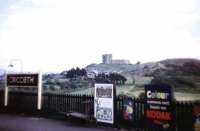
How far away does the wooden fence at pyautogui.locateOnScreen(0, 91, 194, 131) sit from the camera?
13.6 meters

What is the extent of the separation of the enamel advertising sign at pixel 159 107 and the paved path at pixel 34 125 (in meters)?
2.04

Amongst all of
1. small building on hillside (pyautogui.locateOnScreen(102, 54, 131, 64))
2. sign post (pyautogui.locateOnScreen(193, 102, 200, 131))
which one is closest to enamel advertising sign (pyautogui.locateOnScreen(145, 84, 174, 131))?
sign post (pyautogui.locateOnScreen(193, 102, 200, 131))

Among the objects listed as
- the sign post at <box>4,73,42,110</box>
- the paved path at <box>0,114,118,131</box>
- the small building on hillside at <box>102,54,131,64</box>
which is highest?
the small building on hillside at <box>102,54,131,64</box>

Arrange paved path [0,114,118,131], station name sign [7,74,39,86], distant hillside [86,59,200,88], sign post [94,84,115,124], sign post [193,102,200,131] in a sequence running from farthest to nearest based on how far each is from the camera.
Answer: station name sign [7,74,39,86] → distant hillside [86,59,200,88] → sign post [94,84,115,124] → paved path [0,114,118,131] → sign post [193,102,200,131]

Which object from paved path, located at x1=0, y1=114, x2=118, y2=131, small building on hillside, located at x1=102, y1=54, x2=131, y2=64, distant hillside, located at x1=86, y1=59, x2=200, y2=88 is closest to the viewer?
paved path, located at x1=0, y1=114, x2=118, y2=131

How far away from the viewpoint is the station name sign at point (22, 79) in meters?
20.8

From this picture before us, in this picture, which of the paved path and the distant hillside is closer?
the paved path

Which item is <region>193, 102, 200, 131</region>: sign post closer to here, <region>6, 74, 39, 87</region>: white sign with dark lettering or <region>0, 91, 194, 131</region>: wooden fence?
<region>0, 91, 194, 131</region>: wooden fence

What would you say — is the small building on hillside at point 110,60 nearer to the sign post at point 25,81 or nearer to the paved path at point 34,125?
the sign post at point 25,81

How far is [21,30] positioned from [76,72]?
20.5 feet

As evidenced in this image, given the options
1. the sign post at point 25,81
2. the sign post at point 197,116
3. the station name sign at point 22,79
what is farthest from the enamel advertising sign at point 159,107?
the station name sign at point 22,79

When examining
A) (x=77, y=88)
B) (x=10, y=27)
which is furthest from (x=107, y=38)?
(x=10, y=27)

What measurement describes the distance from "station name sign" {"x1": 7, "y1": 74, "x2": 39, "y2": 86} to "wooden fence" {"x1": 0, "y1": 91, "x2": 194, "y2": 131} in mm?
769

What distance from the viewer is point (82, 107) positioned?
18.1 meters
